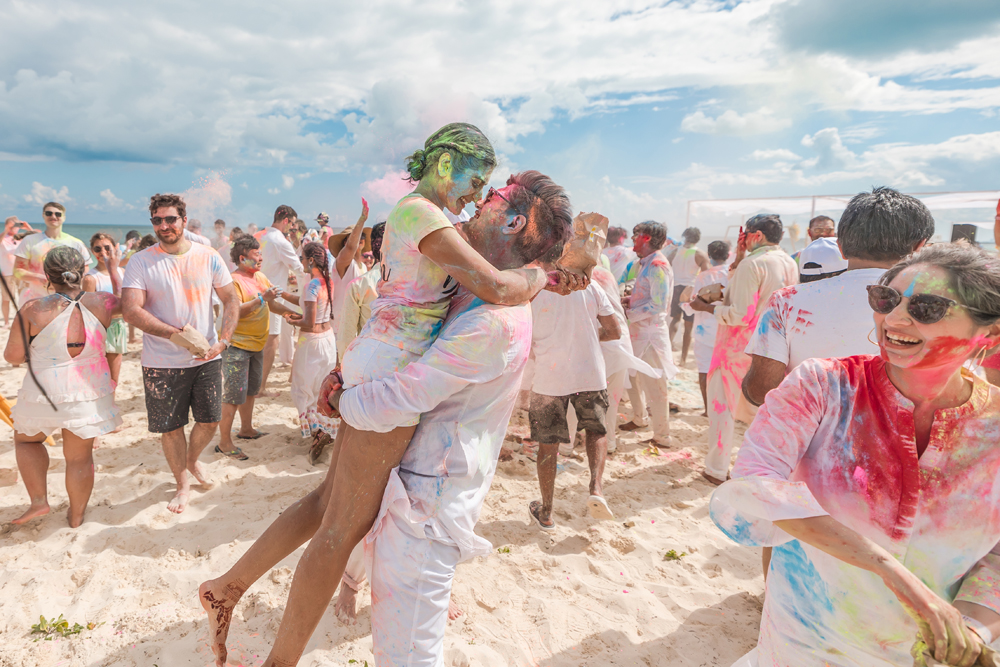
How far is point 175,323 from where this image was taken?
378 centimetres

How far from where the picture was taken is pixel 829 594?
1.43 m

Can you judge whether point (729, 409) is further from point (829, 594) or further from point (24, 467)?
point (24, 467)

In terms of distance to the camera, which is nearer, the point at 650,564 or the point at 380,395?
the point at 380,395

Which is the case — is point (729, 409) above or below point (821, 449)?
below

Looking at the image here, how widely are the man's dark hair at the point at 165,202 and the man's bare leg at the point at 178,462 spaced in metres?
1.58

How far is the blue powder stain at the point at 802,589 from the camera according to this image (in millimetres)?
1444

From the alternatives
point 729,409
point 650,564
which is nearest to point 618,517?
point 650,564

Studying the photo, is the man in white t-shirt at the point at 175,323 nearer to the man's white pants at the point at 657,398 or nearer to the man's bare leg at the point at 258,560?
the man's bare leg at the point at 258,560

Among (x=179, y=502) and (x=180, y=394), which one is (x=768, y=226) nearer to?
(x=180, y=394)

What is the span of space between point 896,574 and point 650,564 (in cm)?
251

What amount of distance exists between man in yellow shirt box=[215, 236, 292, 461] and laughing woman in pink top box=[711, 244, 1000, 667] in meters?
4.53

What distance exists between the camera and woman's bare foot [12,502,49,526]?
11.6 ft

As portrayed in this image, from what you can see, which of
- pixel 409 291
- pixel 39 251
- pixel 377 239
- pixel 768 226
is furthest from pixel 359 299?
pixel 39 251

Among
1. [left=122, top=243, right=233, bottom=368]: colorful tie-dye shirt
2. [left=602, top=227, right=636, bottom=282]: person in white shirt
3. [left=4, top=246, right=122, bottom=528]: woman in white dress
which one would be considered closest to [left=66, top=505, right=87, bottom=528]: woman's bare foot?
[left=4, top=246, right=122, bottom=528]: woman in white dress
